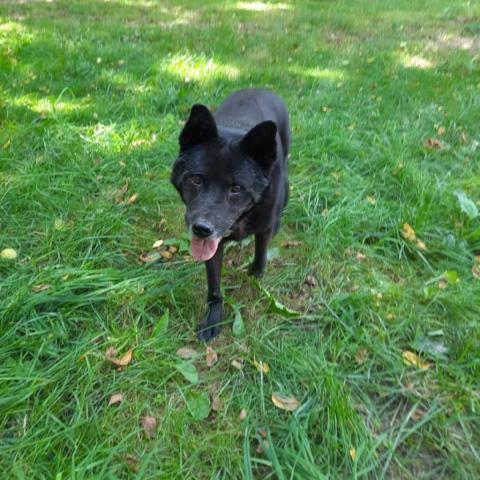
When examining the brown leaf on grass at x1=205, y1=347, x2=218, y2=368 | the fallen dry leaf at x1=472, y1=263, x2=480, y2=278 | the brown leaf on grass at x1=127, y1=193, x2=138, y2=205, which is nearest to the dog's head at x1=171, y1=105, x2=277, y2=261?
the brown leaf on grass at x1=205, y1=347, x2=218, y2=368

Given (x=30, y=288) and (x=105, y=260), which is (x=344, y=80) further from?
(x=30, y=288)

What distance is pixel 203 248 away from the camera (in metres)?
2.20

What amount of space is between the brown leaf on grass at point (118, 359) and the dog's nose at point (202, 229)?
698 millimetres

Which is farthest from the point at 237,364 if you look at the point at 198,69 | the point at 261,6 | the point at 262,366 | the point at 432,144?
the point at 261,6

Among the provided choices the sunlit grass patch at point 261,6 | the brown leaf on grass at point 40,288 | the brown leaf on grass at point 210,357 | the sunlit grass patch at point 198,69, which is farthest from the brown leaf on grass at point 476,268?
the sunlit grass patch at point 261,6

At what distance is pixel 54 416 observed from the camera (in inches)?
77.6

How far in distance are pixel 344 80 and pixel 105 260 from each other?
3558 mm

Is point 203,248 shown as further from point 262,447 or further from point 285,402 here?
point 262,447

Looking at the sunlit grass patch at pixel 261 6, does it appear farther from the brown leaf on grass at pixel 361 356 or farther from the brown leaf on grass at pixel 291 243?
the brown leaf on grass at pixel 361 356

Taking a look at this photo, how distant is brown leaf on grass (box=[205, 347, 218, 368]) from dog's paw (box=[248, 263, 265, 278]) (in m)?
0.62

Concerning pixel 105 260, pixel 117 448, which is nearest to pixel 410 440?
pixel 117 448

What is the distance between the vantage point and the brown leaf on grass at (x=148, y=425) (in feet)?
6.51

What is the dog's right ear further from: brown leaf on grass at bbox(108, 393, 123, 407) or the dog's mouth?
brown leaf on grass at bbox(108, 393, 123, 407)

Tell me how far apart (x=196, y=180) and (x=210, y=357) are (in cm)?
90
